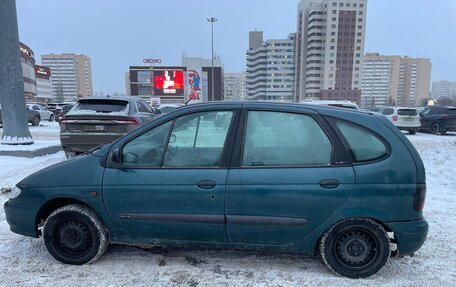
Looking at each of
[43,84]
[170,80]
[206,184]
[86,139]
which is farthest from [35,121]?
[43,84]

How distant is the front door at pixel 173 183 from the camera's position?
283cm

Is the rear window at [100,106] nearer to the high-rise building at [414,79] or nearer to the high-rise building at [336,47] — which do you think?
the high-rise building at [336,47]

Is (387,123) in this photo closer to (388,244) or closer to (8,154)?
(388,244)

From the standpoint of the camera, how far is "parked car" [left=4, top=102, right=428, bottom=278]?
108 inches

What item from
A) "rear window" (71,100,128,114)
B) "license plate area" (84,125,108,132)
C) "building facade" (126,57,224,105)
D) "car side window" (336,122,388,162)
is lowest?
"license plate area" (84,125,108,132)

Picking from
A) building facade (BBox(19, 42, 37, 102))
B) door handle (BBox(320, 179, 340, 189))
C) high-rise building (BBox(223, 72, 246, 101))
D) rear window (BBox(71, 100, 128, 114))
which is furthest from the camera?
high-rise building (BBox(223, 72, 246, 101))

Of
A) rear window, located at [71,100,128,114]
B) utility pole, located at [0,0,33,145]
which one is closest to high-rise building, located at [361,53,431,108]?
rear window, located at [71,100,128,114]

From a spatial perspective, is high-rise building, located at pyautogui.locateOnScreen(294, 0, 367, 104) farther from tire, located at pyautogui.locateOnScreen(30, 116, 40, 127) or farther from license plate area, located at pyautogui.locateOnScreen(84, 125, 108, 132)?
license plate area, located at pyautogui.locateOnScreen(84, 125, 108, 132)

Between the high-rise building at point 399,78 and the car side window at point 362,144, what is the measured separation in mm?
131826

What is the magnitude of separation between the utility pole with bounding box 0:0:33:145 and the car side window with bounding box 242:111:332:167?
27.7ft

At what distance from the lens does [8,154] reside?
317 inches

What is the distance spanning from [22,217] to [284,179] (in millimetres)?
2725

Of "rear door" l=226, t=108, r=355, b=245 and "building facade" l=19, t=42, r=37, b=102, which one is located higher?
"building facade" l=19, t=42, r=37, b=102

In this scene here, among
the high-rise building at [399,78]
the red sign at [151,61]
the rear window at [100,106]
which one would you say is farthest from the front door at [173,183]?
the high-rise building at [399,78]
